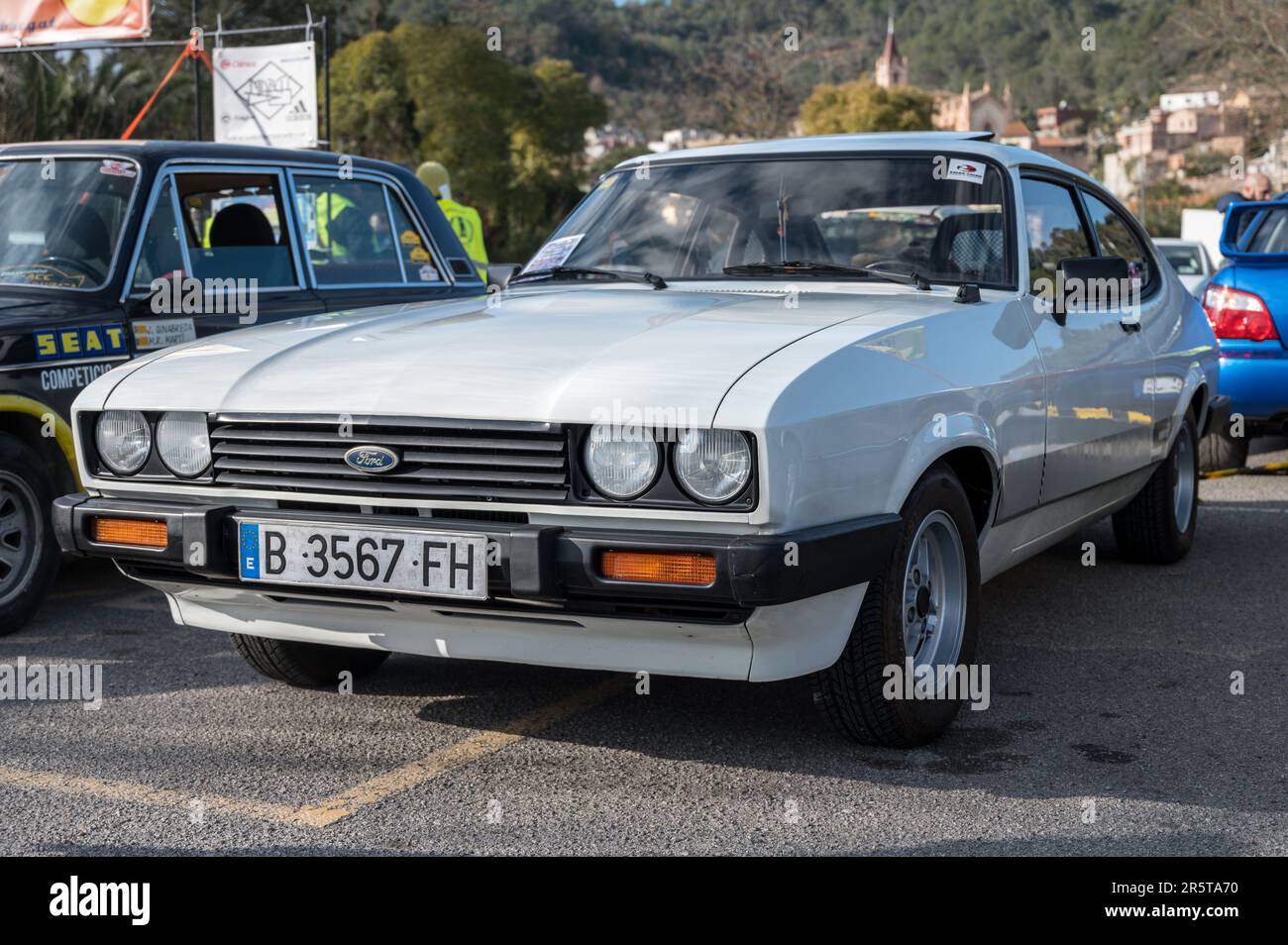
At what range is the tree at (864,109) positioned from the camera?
62.0 metres

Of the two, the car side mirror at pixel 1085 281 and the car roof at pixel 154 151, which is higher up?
the car roof at pixel 154 151

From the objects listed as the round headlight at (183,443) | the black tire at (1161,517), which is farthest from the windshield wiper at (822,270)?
the black tire at (1161,517)

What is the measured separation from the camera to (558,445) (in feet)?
10.8

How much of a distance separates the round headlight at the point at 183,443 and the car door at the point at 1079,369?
7.89 ft

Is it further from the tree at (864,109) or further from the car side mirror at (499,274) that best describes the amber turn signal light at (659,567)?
the tree at (864,109)

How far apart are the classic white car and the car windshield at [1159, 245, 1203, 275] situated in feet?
52.4

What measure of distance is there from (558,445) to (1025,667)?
212 cm

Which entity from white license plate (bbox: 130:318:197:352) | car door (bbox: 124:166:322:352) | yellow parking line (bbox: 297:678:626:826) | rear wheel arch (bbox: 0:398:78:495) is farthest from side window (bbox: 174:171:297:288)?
yellow parking line (bbox: 297:678:626:826)

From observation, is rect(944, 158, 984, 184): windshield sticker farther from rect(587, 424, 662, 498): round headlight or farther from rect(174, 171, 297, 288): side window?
rect(174, 171, 297, 288): side window

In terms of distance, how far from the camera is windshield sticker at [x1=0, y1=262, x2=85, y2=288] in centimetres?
557

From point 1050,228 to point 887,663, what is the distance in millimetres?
2063

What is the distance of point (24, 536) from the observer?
5.27m
